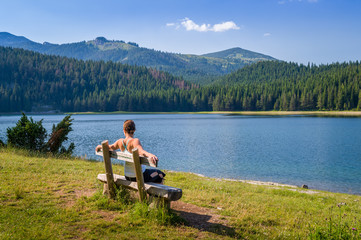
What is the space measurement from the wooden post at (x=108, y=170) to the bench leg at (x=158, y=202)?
60.2 inches

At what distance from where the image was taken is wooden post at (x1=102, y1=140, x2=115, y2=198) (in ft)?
25.0

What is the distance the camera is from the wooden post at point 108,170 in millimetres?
7628

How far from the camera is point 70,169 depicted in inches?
569

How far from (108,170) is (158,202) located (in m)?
1.86

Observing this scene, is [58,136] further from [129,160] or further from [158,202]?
[158,202]

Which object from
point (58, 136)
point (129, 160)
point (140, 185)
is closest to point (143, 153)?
point (129, 160)

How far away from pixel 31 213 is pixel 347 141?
48213 millimetres

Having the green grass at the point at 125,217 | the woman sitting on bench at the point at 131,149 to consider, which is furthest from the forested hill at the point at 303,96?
the woman sitting on bench at the point at 131,149

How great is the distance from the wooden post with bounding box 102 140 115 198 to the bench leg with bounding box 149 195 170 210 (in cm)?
153

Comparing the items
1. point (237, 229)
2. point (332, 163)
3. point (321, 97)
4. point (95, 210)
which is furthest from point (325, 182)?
point (321, 97)

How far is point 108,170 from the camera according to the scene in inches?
317

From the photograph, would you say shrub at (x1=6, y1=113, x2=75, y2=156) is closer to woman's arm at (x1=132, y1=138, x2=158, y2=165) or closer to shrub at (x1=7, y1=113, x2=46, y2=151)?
shrub at (x1=7, y1=113, x2=46, y2=151)

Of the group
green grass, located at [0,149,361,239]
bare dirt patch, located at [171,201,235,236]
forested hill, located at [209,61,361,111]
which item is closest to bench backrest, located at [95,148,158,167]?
green grass, located at [0,149,361,239]

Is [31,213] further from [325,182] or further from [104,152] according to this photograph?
[325,182]
